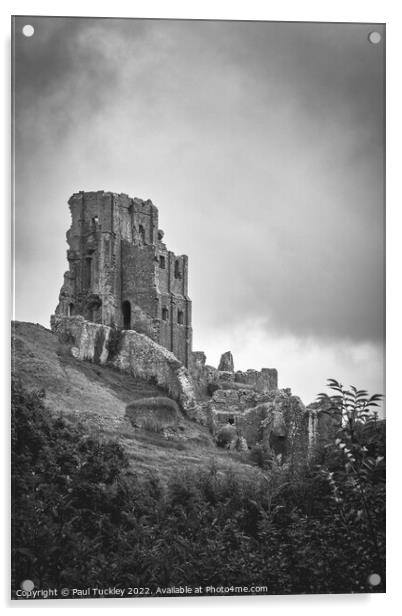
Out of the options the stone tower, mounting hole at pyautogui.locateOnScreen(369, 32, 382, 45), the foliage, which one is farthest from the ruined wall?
mounting hole at pyautogui.locateOnScreen(369, 32, 382, 45)

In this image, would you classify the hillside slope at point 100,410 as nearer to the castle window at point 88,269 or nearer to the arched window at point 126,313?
the castle window at point 88,269

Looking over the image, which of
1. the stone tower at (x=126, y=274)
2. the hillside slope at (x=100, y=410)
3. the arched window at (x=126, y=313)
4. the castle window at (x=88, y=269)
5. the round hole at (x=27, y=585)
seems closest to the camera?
the round hole at (x=27, y=585)

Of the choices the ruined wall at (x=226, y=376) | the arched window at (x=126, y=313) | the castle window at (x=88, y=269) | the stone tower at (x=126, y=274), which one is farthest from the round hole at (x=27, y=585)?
the arched window at (x=126, y=313)

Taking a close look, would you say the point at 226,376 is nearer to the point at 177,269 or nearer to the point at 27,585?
the point at 177,269

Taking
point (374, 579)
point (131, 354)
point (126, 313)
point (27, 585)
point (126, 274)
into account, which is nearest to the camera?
point (27, 585)

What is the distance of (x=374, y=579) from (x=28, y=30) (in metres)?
10.3

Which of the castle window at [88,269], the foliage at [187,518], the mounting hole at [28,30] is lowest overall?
the foliage at [187,518]

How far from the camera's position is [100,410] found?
56.0ft

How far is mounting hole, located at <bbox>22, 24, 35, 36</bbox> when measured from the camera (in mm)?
15445

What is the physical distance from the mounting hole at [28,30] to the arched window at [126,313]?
27.4ft

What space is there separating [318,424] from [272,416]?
2.21 metres

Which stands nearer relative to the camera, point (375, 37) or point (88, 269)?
point (375, 37)

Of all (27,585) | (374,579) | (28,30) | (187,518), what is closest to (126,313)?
(187,518)

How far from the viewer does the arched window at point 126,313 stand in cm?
2248
